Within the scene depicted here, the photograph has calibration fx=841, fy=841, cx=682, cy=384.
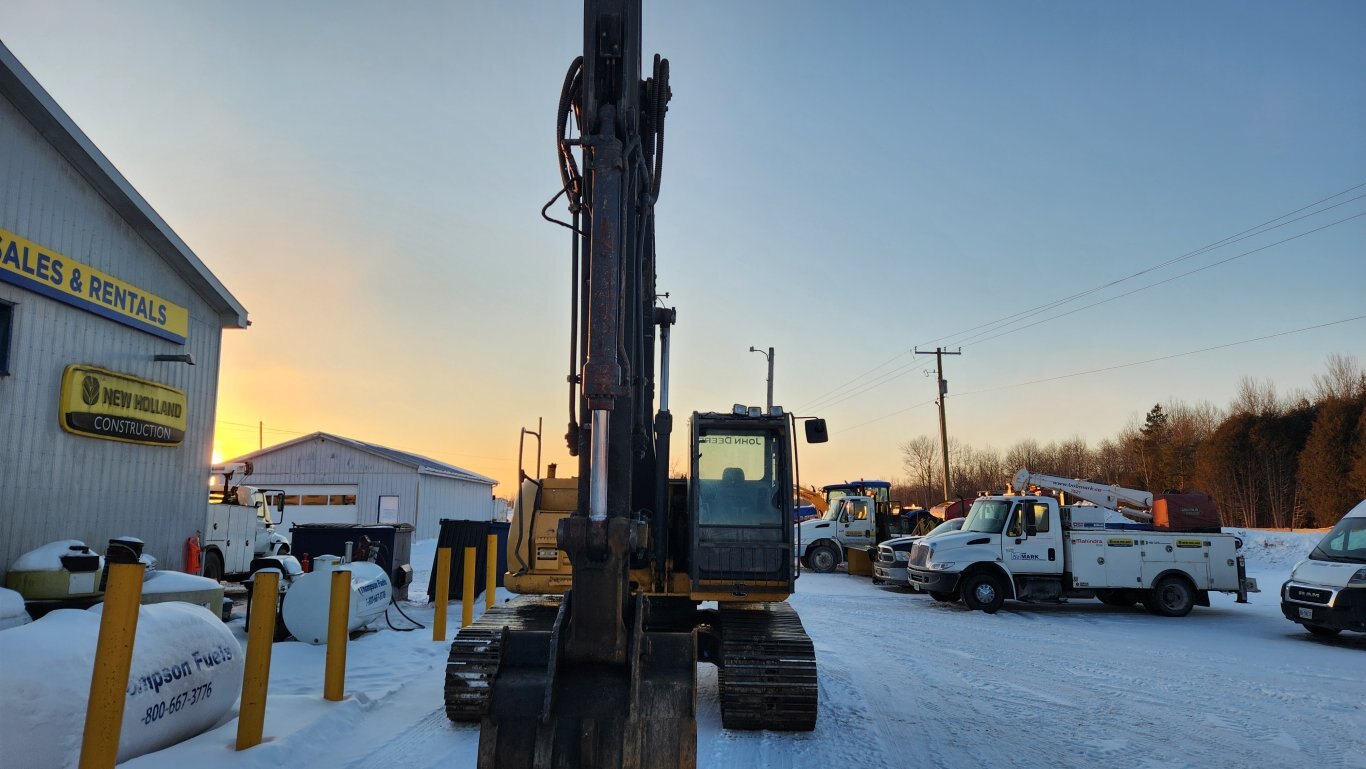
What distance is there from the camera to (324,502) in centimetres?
3744

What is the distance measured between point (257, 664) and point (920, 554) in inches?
549

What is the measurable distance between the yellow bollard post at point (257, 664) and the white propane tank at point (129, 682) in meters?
0.42

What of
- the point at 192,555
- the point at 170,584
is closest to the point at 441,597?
the point at 170,584

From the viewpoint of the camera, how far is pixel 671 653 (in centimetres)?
470

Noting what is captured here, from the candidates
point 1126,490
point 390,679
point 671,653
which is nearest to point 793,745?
point 671,653

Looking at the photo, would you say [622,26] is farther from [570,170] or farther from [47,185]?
[47,185]

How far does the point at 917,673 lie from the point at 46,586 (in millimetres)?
10207

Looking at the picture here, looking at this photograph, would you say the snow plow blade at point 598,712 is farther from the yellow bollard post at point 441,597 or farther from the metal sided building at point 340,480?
the metal sided building at point 340,480

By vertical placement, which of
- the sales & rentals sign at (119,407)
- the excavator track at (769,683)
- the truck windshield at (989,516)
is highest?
the sales & rentals sign at (119,407)

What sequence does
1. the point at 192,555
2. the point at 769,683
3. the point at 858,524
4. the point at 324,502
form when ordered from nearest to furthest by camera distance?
the point at 769,683 → the point at 192,555 → the point at 858,524 → the point at 324,502

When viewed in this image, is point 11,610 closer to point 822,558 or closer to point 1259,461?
point 822,558

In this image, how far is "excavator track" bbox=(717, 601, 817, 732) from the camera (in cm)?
695

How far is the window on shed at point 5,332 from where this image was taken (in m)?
10.3

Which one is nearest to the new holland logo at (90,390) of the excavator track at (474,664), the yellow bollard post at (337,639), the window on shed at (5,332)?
the window on shed at (5,332)
